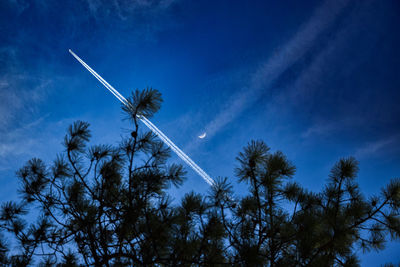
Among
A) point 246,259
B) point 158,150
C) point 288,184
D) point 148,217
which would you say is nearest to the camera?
point 246,259

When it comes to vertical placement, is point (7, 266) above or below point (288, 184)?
below

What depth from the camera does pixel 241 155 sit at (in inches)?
81.6

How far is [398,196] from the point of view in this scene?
8.11 feet

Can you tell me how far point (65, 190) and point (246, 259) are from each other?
1.90m

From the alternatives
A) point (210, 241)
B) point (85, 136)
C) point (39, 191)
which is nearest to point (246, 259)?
point (210, 241)

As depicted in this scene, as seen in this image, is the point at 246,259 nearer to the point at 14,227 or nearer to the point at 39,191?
the point at 39,191

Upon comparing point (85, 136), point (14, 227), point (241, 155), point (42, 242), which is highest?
point (85, 136)

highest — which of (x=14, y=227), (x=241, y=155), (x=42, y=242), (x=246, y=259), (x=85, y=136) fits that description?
(x=85, y=136)

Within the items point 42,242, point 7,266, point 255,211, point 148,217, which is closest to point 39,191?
point 42,242

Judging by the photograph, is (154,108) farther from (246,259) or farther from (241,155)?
(246,259)

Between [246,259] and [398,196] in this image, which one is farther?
[398,196]

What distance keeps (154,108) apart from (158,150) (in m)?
0.44

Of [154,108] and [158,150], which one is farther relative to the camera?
[158,150]

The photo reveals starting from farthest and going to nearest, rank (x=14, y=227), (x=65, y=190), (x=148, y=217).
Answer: (x=14, y=227) → (x=65, y=190) → (x=148, y=217)
